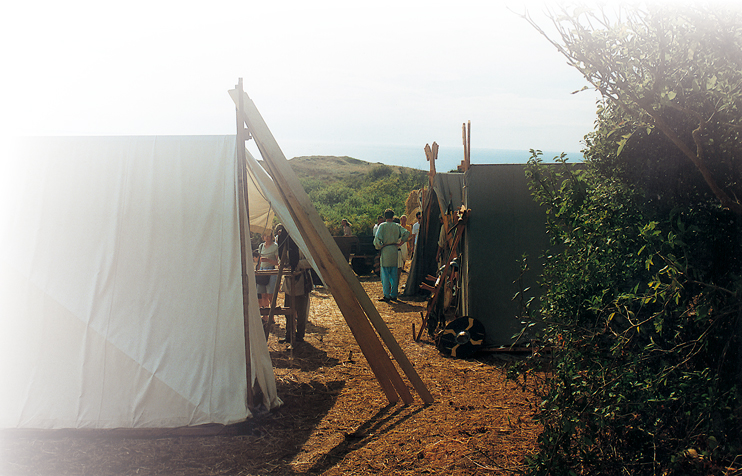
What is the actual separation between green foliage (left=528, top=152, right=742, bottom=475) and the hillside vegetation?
14838 millimetres

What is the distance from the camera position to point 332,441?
4203 mm

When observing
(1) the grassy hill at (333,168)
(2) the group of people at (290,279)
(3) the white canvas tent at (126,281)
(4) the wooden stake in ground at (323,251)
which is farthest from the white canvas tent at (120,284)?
(1) the grassy hill at (333,168)

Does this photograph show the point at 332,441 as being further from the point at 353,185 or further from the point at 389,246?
the point at 353,185

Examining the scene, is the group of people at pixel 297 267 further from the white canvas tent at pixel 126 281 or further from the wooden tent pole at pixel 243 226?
the white canvas tent at pixel 126 281

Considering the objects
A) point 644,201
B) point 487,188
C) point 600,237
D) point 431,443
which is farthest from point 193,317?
point 487,188

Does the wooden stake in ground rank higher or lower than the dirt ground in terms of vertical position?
higher

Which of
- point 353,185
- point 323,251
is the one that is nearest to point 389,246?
point 323,251

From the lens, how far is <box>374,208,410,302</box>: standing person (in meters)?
10.3

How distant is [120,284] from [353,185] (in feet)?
143

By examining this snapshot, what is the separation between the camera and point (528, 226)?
22.1 feet

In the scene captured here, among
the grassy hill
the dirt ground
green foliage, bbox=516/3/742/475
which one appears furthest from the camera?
the grassy hill

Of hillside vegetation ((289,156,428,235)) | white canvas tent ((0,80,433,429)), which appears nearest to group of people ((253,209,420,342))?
white canvas tent ((0,80,433,429))

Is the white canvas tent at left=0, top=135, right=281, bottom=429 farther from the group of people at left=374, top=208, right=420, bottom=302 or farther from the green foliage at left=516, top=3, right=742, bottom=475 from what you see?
the group of people at left=374, top=208, right=420, bottom=302

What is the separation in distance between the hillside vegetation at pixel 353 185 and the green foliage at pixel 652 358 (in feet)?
48.7
